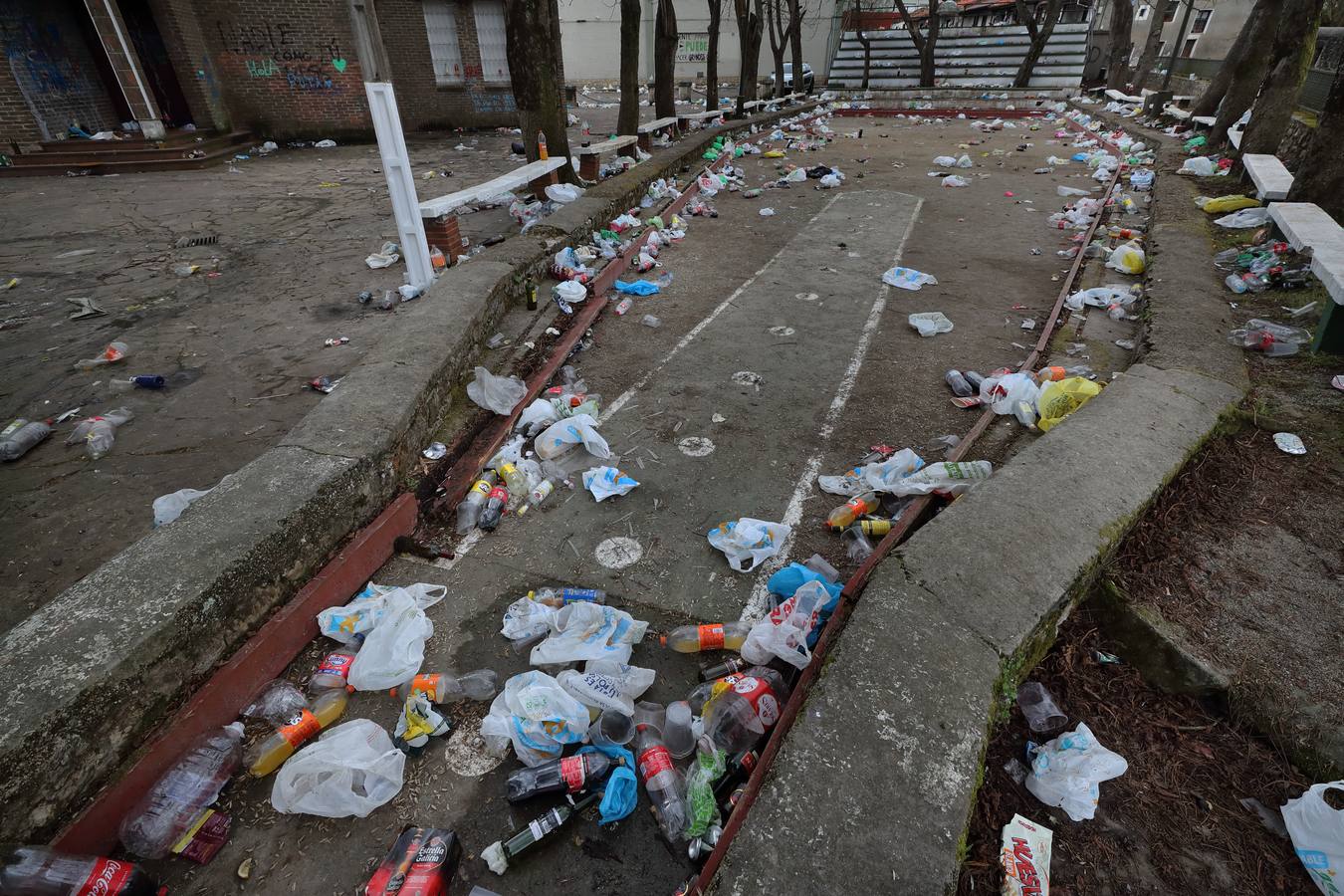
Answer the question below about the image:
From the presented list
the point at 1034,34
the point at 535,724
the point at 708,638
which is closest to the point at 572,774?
the point at 535,724

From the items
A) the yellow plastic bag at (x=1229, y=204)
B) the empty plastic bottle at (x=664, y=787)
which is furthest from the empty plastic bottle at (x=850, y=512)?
the yellow plastic bag at (x=1229, y=204)

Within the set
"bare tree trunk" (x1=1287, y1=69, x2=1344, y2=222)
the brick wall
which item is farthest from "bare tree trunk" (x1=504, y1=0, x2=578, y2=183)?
the brick wall

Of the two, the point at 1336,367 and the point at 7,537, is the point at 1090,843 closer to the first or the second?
the point at 1336,367

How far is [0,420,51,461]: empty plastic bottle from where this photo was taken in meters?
3.53

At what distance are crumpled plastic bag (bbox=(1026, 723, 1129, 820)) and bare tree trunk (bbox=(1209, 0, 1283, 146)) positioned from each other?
1163 cm

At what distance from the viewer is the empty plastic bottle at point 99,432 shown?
3576 millimetres

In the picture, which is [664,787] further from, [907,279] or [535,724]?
[907,279]

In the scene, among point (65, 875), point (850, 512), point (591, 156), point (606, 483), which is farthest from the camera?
point (591, 156)

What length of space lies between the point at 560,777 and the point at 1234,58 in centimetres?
1597

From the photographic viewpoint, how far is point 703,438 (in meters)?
3.95

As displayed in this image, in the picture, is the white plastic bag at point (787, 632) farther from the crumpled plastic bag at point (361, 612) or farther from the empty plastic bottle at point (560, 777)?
the crumpled plastic bag at point (361, 612)

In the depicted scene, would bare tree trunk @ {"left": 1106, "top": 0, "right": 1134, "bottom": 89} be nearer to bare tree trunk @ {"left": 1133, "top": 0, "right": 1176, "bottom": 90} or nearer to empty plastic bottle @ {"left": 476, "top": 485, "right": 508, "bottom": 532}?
bare tree trunk @ {"left": 1133, "top": 0, "right": 1176, "bottom": 90}

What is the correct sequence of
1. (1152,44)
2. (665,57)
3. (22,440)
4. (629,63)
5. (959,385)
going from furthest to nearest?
(1152,44)
(665,57)
(629,63)
(959,385)
(22,440)

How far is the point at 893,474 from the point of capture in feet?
11.0
